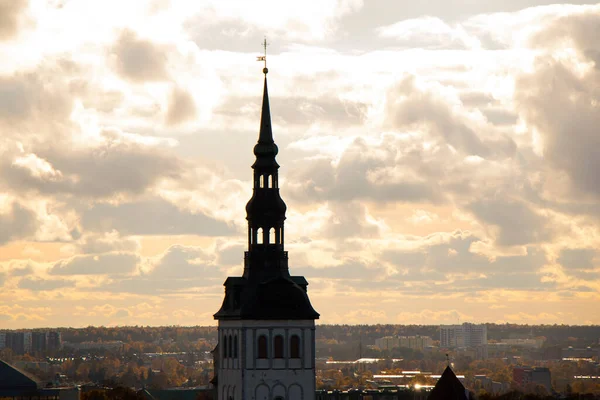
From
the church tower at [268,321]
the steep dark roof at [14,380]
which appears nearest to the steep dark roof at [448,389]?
the church tower at [268,321]

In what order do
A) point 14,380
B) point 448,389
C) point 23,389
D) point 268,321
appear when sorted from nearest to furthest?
point 268,321 → point 448,389 → point 23,389 → point 14,380

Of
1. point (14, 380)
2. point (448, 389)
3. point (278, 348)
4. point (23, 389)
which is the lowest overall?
point (448, 389)

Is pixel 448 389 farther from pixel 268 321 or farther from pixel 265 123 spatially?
pixel 265 123

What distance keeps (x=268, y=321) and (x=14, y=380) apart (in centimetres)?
8906

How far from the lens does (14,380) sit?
194 meters

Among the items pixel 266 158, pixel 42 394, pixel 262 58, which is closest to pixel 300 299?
pixel 266 158

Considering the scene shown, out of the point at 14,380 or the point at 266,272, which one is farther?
the point at 14,380

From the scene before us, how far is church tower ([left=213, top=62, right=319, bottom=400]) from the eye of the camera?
110625 mm

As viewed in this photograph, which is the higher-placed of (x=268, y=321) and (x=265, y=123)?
(x=265, y=123)

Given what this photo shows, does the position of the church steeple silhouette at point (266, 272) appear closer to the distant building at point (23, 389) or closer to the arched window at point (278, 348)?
the arched window at point (278, 348)

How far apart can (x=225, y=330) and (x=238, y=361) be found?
3172 mm

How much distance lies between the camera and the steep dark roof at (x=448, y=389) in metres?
120

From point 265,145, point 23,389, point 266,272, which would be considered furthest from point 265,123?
point 23,389

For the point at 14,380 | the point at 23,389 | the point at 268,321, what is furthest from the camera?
the point at 14,380
